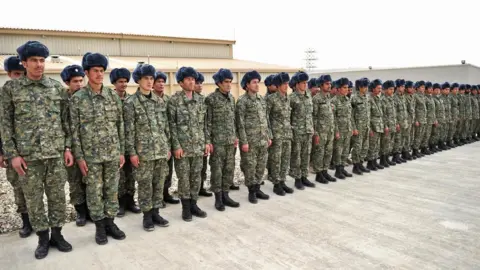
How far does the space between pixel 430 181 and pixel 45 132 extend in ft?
19.0

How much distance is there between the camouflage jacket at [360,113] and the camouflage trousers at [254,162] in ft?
7.51

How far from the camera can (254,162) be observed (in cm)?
496

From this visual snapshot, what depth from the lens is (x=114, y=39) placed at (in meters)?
17.9

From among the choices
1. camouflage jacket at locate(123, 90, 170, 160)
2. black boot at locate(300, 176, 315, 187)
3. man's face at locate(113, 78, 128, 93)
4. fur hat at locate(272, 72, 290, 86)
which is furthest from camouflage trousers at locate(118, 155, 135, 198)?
black boot at locate(300, 176, 315, 187)

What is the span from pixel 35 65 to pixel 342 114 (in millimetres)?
4806

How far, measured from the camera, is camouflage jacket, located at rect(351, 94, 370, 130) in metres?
6.46

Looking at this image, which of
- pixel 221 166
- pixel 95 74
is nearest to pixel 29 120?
pixel 95 74

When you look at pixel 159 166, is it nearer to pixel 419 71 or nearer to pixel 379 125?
pixel 379 125

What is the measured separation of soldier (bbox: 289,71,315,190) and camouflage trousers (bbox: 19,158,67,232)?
3.38 meters

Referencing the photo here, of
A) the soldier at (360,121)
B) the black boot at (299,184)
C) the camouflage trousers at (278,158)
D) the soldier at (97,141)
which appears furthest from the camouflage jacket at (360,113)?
the soldier at (97,141)

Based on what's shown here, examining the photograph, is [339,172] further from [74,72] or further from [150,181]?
[74,72]

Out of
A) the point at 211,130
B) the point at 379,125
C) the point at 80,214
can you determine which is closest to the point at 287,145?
the point at 211,130

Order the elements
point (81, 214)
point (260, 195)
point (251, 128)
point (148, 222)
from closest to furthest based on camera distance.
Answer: point (148, 222), point (81, 214), point (251, 128), point (260, 195)

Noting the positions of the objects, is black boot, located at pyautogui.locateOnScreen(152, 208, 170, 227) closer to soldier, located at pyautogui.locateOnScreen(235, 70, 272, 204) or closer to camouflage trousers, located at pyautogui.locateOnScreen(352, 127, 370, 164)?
soldier, located at pyautogui.locateOnScreen(235, 70, 272, 204)
